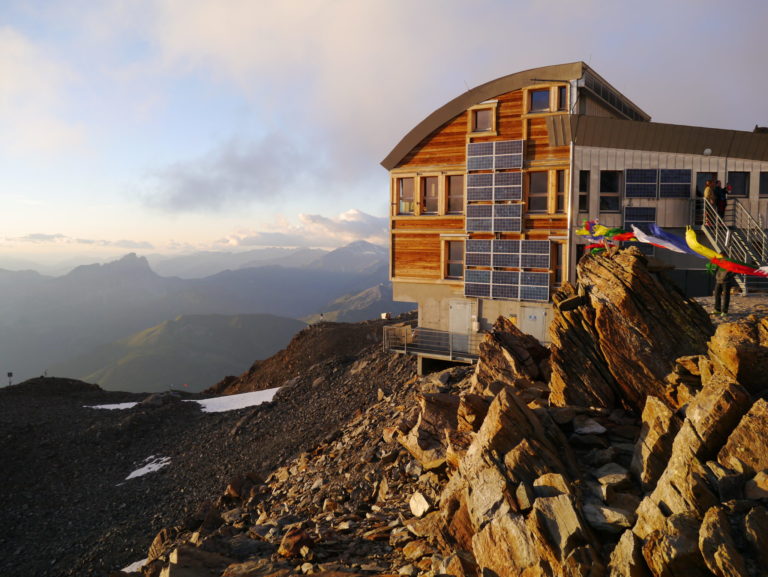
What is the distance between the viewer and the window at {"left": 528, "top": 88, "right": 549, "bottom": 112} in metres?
24.3

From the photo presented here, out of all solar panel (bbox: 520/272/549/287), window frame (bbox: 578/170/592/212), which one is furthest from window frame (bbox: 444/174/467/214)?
window frame (bbox: 578/170/592/212)

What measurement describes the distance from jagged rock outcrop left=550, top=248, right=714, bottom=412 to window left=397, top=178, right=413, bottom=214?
51.6ft

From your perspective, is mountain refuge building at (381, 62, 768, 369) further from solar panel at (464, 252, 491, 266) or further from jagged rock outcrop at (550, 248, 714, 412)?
jagged rock outcrop at (550, 248, 714, 412)

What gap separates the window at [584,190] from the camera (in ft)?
79.4

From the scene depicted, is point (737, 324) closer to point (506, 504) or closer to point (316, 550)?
point (506, 504)

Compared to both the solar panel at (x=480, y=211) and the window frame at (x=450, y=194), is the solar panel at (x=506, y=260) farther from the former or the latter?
the window frame at (x=450, y=194)

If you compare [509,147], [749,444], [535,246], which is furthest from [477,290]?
[749,444]

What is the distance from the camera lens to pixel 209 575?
9.91 meters

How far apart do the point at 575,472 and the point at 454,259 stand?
1900 centimetres

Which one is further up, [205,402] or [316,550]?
[316,550]

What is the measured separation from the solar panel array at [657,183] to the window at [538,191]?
383cm

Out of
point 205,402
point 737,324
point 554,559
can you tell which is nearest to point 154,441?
point 205,402

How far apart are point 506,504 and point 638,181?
68.1 ft

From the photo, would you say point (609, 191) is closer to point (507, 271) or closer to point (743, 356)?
point (507, 271)
